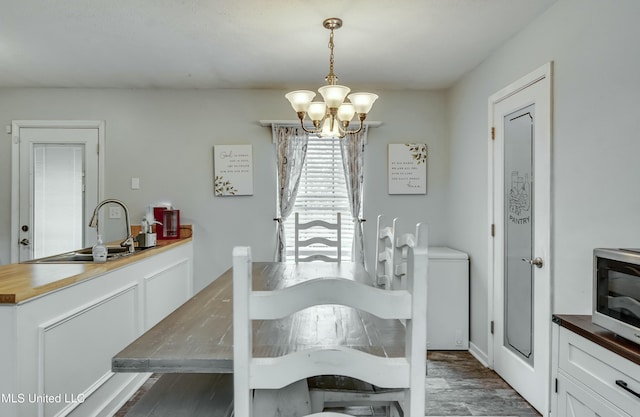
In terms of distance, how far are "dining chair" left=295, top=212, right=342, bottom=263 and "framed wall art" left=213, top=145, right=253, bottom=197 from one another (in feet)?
2.29

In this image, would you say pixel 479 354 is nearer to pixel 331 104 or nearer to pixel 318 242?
pixel 318 242

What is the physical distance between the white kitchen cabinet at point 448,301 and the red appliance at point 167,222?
2.36 meters

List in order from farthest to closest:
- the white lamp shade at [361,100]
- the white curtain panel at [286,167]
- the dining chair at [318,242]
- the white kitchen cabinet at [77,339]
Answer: the white curtain panel at [286,167]
the dining chair at [318,242]
the white lamp shade at [361,100]
the white kitchen cabinet at [77,339]

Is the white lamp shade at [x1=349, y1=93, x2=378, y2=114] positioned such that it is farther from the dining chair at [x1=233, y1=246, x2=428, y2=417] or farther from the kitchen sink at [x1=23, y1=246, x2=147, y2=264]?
the kitchen sink at [x1=23, y1=246, x2=147, y2=264]

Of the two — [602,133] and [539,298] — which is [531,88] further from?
[539,298]

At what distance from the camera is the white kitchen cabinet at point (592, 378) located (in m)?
1.26

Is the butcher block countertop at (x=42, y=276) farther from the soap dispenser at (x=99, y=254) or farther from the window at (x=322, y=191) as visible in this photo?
the window at (x=322, y=191)

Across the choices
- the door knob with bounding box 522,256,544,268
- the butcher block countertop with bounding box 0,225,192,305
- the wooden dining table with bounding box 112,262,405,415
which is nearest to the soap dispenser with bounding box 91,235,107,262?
the butcher block countertop with bounding box 0,225,192,305

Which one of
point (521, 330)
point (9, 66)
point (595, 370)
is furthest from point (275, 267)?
point (9, 66)

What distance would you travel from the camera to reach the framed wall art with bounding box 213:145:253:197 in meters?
3.86

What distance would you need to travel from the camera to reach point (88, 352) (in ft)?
7.12

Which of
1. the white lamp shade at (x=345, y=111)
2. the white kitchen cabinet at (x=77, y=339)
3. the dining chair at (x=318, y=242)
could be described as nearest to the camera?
the white kitchen cabinet at (x=77, y=339)

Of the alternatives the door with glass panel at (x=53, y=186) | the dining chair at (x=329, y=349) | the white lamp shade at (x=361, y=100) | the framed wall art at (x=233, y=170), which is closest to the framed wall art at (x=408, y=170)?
the framed wall art at (x=233, y=170)

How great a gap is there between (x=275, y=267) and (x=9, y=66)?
275cm
